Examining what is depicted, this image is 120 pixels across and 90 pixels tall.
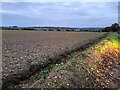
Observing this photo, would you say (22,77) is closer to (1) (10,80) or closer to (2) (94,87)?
(1) (10,80)

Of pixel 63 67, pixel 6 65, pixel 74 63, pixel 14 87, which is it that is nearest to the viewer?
pixel 14 87

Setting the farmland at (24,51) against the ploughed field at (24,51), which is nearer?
the farmland at (24,51)

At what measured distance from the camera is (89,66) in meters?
16.0

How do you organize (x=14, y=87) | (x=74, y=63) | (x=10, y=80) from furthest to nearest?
1. (x=74, y=63)
2. (x=10, y=80)
3. (x=14, y=87)

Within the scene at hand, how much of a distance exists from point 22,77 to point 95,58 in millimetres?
6760

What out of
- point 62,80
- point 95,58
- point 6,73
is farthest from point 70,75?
point 95,58

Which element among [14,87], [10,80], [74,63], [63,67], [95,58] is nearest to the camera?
[14,87]

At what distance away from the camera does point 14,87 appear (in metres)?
11.4

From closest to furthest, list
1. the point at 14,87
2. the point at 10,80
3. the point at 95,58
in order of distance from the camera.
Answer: the point at 14,87 → the point at 10,80 → the point at 95,58

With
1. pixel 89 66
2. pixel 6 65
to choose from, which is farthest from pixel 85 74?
pixel 6 65

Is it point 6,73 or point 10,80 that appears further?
point 6,73

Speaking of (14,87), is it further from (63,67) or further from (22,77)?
(63,67)

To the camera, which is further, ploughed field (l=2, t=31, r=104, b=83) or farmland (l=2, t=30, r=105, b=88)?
ploughed field (l=2, t=31, r=104, b=83)

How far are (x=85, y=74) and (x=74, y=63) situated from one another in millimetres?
1354
